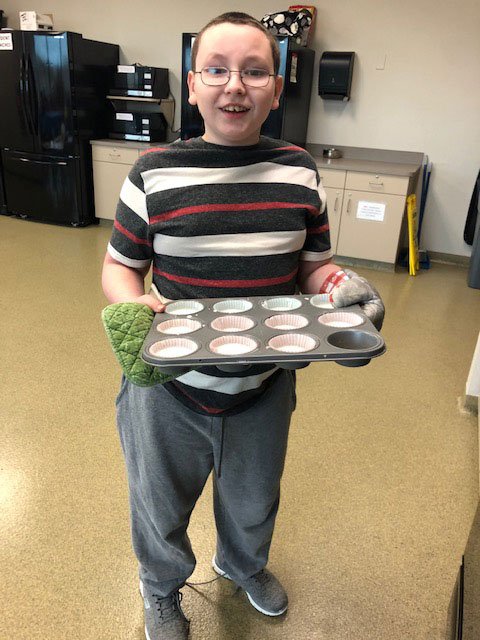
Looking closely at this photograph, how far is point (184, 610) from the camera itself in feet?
4.18

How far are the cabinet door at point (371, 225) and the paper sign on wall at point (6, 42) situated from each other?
306 cm

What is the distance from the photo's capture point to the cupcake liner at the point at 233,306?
0.88 meters

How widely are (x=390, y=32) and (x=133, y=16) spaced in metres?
2.24

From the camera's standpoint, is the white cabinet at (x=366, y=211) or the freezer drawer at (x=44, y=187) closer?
the white cabinet at (x=366, y=211)

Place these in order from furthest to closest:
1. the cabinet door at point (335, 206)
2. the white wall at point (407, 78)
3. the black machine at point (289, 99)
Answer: the cabinet door at point (335, 206) < the white wall at point (407, 78) < the black machine at point (289, 99)

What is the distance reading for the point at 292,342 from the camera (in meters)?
0.84

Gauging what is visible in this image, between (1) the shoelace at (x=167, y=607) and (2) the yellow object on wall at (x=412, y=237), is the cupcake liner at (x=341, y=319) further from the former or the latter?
(2) the yellow object on wall at (x=412, y=237)

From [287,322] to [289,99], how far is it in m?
Result: 3.32

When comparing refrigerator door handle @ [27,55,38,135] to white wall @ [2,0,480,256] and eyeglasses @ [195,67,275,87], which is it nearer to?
white wall @ [2,0,480,256]

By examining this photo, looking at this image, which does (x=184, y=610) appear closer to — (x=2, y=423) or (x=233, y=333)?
(x=233, y=333)

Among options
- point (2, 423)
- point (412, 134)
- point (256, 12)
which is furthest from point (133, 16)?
point (2, 423)

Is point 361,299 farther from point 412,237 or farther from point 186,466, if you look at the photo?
point 412,237

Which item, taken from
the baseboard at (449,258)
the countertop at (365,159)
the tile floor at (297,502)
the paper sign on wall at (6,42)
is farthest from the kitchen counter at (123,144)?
the baseboard at (449,258)

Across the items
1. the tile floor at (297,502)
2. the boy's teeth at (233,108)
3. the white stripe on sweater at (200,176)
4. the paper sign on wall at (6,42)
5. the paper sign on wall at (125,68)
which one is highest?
the paper sign on wall at (6,42)
